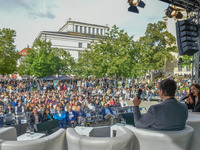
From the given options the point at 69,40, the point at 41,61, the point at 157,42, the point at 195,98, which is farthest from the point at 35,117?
the point at 69,40

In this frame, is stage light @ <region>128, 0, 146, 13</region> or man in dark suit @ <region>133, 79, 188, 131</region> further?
stage light @ <region>128, 0, 146, 13</region>

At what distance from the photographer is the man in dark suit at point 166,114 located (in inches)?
95.8

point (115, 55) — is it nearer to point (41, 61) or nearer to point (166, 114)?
point (41, 61)

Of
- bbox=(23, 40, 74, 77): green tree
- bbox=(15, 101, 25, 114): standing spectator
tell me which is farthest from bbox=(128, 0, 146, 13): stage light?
bbox=(23, 40, 74, 77): green tree

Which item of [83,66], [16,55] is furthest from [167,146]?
[83,66]

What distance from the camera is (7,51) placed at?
24.4 metres

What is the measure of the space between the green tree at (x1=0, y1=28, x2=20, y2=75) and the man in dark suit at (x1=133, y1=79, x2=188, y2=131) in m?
24.9

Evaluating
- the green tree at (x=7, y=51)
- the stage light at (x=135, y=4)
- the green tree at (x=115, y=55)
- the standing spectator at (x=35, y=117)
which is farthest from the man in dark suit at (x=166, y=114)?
the green tree at (x=7, y=51)

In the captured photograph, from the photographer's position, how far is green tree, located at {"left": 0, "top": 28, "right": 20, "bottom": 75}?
2380 cm

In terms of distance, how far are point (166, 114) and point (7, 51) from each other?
26167mm

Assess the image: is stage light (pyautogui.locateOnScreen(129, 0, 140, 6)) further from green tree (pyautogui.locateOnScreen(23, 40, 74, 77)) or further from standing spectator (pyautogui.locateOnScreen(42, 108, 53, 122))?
green tree (pyautogui.locateOnScreen(23, 40, 74, 77))

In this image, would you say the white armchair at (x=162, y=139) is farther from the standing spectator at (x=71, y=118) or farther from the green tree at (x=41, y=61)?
the green tree at (x=41, y=61)

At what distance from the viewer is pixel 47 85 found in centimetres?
2273

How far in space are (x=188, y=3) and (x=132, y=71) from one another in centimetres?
1626
